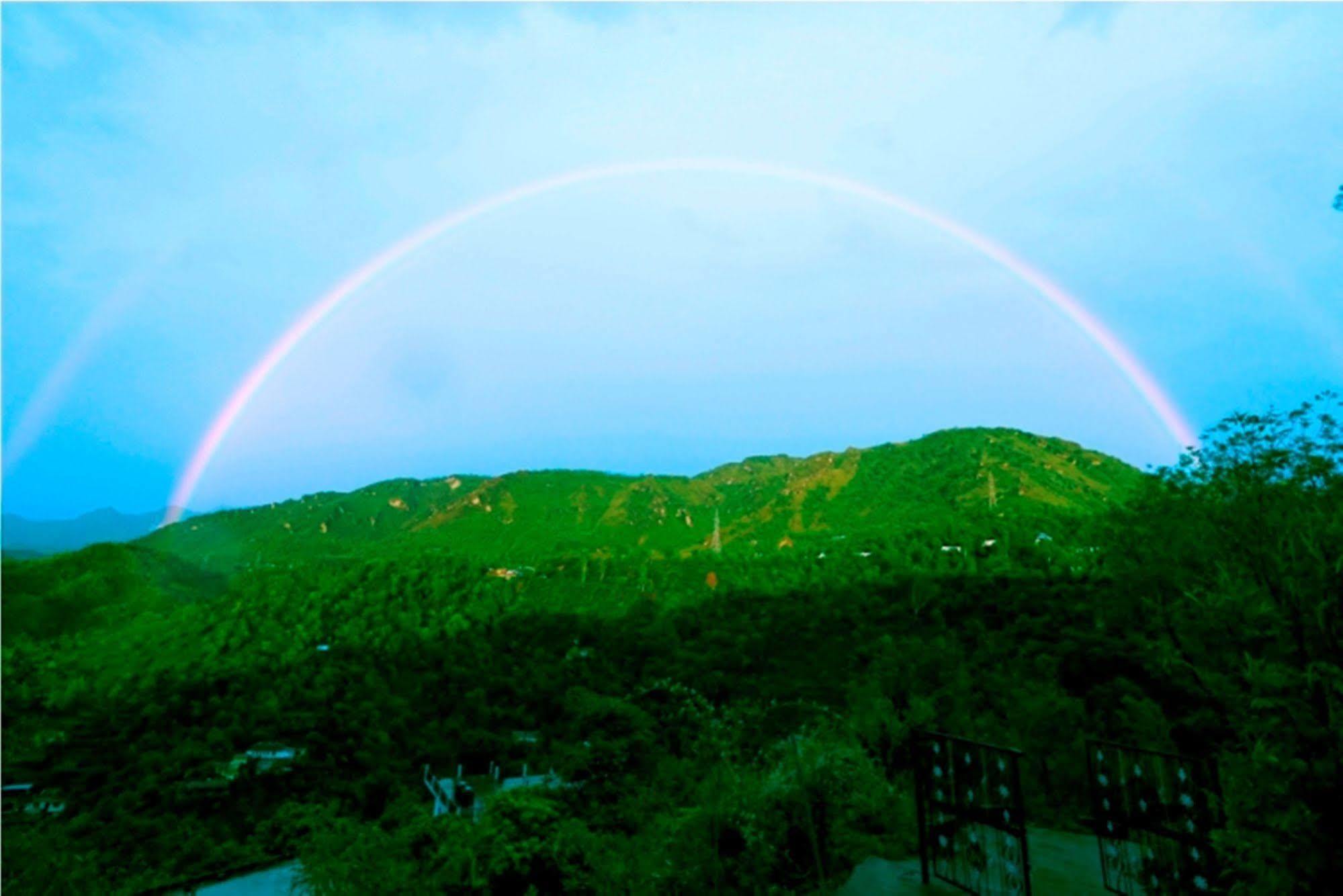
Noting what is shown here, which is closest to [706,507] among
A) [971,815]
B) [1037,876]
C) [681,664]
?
[681,664]

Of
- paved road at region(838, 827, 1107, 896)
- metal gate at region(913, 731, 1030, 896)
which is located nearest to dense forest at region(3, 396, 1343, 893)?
paved road at region(838, 827, 1107, 896)

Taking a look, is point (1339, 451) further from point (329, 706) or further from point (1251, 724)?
point (329, 706)

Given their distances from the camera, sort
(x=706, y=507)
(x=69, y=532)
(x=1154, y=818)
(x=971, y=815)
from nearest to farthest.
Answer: (x=1154, y=818)
(x=971, y=815)
(x=69, y=532)
(x=706, y=507)

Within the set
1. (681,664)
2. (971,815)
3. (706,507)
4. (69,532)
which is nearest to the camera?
(971,815)

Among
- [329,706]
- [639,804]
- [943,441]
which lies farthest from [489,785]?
[943,441]

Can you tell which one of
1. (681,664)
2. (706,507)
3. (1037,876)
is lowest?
(1037,876)

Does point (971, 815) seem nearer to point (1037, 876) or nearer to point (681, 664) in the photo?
point (1037, 876)

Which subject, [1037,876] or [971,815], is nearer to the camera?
[971,815]

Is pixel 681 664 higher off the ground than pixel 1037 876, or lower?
higher
